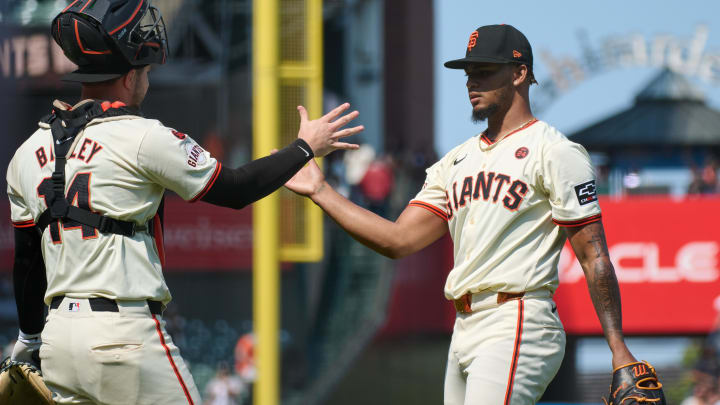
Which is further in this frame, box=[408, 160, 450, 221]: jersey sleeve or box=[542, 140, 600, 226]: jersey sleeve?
box=[408, 160, 450, 221]: jersey sleeve

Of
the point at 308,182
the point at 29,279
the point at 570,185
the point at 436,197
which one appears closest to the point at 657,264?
the point at 436,197

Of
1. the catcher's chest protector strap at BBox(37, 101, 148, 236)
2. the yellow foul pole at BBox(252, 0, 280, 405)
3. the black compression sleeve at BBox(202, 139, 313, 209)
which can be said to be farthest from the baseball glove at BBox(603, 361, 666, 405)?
the yellow foul pole at BBox(252, 0, 280, 405)

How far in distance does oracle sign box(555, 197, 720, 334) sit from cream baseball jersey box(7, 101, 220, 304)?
12.3 metres

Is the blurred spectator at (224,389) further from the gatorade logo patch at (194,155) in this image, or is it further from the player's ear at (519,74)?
the gatorade logo patch at (194,155)

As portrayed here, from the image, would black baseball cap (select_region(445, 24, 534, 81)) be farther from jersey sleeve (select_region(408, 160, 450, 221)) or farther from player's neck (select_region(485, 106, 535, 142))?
jersey sleeve (select_region(408, 160, 450, 221))

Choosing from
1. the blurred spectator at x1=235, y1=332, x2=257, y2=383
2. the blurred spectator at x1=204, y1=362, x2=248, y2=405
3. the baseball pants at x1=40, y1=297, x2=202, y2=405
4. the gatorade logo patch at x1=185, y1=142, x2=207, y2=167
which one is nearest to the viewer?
the baseball pants at x1=40, y1=297, x2=202, y2=405

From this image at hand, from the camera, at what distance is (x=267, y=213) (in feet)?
31.4

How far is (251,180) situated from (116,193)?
466 mm

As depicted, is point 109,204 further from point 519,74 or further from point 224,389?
point 224,389

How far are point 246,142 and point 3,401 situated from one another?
11.7 meters

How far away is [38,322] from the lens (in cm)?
381

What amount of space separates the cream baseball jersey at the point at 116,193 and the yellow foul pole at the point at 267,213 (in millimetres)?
6043

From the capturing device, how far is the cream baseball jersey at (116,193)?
3314 mm

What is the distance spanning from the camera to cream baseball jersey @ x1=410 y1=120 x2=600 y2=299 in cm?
393
